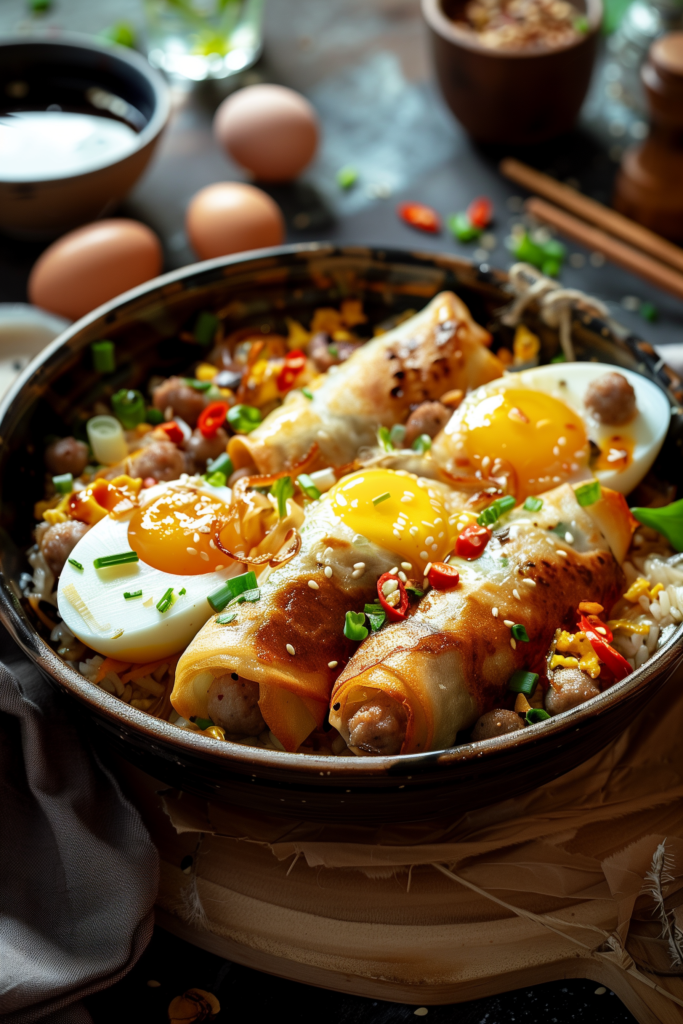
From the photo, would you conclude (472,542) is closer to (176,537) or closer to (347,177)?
(176,537)

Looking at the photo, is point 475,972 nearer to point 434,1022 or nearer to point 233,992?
point 434,1022

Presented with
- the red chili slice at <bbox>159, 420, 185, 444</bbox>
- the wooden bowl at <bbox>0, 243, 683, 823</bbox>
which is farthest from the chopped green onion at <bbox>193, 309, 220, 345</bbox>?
the red chili slice at <bbox>159, 420, 185, 444</bbox>

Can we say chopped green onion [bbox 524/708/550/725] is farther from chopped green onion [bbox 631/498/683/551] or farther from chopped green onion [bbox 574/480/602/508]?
chopped green onion [bbox 631/498/683/551]

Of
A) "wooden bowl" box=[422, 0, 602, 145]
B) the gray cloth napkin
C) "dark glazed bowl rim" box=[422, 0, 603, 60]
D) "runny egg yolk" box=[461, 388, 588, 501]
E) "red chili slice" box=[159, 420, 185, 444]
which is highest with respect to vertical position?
"dark glazed bowl rim" box=[422, 0, 603, 60]

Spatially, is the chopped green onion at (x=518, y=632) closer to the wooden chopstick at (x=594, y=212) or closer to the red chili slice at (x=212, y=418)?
the red chili slice at (x=212, y=418)

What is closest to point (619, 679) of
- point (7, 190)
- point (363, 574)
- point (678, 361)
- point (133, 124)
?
point (363, 574)

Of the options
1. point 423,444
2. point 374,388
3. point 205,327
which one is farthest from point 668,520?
point 205,327

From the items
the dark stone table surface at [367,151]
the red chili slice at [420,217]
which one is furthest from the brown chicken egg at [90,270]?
the red chili slice at [420,217]
